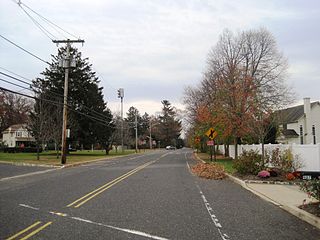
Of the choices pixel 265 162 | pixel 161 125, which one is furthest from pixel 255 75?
pixel 161 125

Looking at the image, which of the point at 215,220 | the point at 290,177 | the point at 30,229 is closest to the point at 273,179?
the point at 290,177

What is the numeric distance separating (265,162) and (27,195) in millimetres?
13830

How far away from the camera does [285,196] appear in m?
13.5

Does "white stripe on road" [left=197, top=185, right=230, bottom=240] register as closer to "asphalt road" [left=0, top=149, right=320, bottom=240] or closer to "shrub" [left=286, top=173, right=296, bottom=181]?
"asphalt road" [left=0, top=149, right=320, bottom=240]

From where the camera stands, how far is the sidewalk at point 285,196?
9.65 metres

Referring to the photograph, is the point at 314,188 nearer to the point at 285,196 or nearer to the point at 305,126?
the point at 285,196

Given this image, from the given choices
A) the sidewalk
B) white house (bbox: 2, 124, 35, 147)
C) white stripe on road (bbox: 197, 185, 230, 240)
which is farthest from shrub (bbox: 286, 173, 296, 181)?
white house (bbox: 2, 124, 35, 147)

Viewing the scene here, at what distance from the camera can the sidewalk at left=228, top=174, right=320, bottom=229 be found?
31.7ft

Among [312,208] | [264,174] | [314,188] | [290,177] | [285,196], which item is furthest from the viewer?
[264,174]

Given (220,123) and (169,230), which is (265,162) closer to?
(220,123)

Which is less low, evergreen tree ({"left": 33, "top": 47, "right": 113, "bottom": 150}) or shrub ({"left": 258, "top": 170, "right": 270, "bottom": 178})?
A: evergreen tree ({"left": 33, "top": 47, "right": 113, "bottom": 150})

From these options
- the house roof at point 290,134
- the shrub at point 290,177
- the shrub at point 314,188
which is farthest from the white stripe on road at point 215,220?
the house roof at point 290,134

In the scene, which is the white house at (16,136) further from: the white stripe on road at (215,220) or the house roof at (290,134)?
the white stripe on road at (215,220)

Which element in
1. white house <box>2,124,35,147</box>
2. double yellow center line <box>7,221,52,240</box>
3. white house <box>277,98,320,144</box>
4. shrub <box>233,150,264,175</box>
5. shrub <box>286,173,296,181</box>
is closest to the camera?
double yellow center line <box>7,221,52,240</box>
